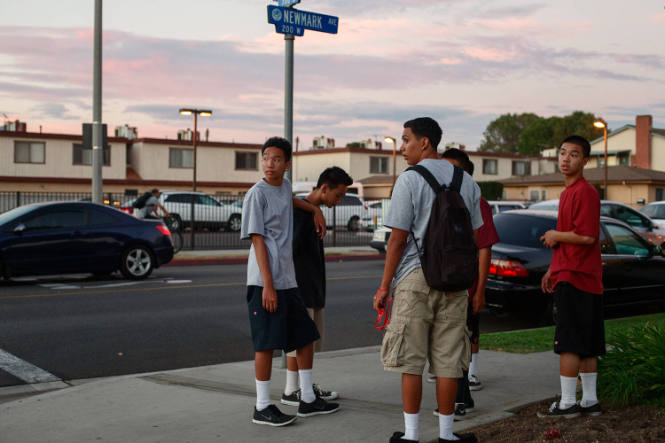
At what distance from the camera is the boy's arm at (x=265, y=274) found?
473cm

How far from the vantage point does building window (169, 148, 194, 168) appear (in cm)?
4974

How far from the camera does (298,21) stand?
21.5 feet

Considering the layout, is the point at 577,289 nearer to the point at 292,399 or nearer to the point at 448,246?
the point at 448,246

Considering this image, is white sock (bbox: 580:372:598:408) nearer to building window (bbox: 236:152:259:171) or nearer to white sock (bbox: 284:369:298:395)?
white sock (bbox: 284:369:298:395)

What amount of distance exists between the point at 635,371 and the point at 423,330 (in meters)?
1.80

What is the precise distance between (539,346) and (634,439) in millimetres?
3473

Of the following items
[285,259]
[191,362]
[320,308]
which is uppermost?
[285,259]

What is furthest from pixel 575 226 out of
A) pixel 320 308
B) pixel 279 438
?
pixel 279 438

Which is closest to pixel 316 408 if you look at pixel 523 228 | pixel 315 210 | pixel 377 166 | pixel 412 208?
pixel 315 210

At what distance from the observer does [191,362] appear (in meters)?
7.48

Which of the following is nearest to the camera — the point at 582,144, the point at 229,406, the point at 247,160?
the point at 582,144

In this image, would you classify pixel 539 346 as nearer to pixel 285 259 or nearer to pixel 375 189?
pixel 285 259

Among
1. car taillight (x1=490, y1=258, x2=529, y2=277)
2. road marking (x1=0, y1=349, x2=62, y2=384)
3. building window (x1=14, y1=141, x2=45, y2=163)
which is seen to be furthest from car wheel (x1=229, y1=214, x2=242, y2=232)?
road marking (x1=0, y1=349, x2=62, y2=384)

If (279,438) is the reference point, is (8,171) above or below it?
above
